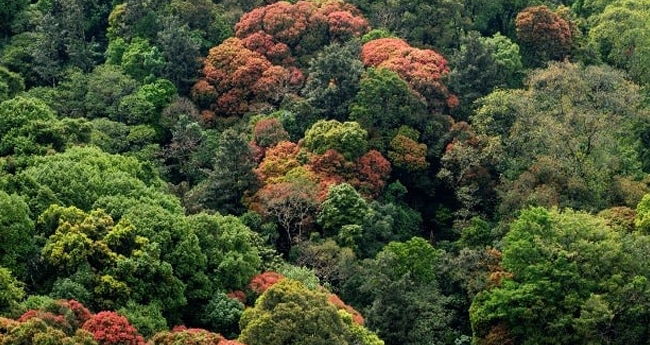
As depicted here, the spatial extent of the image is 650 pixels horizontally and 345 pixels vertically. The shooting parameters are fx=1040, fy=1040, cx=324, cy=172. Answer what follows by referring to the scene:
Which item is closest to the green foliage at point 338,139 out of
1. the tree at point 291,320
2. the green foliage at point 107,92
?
the green foliage at point 107,92

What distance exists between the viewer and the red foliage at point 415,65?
5603 cm

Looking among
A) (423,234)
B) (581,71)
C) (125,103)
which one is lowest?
(423,234)

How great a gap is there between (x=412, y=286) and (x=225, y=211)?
416 inches

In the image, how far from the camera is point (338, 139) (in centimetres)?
5106

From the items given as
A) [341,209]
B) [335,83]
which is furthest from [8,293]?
[335,83]

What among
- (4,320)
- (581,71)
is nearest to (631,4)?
(581,71)

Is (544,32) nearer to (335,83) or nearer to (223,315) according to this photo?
(335,83)

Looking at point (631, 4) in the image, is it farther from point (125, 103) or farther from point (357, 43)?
point (125, 103)

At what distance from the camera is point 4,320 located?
104 ft

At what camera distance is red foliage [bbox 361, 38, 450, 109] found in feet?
184

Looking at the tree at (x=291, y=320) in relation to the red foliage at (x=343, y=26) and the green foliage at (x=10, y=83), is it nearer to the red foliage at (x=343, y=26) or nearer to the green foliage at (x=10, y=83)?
the green foliage at (x=10, y=83)

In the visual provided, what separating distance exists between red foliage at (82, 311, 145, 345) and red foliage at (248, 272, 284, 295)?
8834 millimetres

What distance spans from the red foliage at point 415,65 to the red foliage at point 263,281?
16.6 m

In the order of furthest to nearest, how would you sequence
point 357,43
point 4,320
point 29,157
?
point 357,43 < point 29,157 < point 4,320
